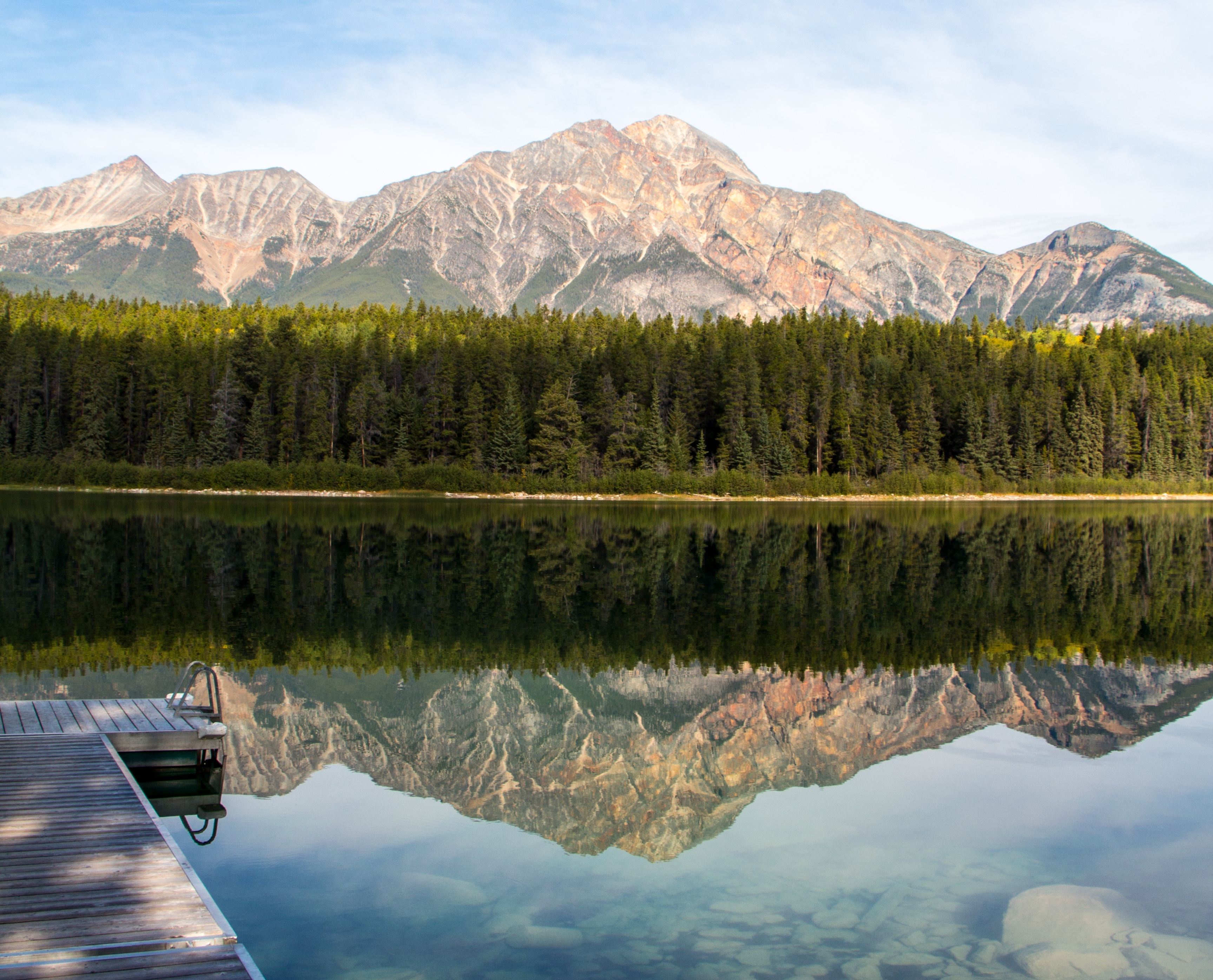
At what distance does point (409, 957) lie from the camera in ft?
29.0

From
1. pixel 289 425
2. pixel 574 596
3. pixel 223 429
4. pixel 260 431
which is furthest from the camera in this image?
pixel 289 425

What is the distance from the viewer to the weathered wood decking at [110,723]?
13484mm

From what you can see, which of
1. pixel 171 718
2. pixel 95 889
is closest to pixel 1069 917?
Answer: pixel 95 889

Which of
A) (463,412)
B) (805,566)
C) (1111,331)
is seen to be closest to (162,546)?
(805,566)

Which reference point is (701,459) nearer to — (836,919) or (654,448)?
(654,448)

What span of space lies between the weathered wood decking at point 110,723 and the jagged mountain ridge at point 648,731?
978mm

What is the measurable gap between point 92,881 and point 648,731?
9615 mm

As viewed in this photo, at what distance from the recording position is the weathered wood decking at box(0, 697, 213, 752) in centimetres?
1348

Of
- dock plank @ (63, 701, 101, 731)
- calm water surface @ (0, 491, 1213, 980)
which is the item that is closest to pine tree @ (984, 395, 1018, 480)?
calm water surface @ (0, 491, 1213, 980)

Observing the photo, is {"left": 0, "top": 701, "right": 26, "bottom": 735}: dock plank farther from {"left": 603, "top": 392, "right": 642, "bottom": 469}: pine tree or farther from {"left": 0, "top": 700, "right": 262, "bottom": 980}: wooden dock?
{"left": 603, "top": 392, "right": 642, "bottom": 469}: pine tree

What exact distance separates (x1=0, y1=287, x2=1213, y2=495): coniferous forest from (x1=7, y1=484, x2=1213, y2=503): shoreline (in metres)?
0.84

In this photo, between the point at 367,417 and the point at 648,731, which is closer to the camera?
the point at 648,731

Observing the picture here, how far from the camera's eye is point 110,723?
14.0m

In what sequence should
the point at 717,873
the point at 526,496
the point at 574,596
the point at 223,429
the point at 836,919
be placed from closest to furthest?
1. the point at 836,919
2. the point at 717,873
3. the point at 574,596
4. the point at 526,496
5. the point at 223,429
